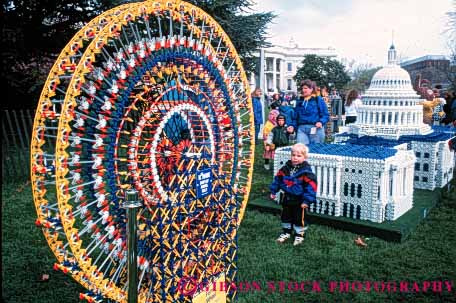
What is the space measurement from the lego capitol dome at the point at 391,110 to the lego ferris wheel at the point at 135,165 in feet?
20.8

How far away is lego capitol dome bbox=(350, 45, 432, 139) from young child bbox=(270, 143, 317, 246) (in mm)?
4627

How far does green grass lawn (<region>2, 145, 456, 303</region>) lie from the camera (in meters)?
4.01

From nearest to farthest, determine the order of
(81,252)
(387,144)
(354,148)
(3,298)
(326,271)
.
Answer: (81,252)
(3,298)
(326,271)
(354,148)
(387,144)

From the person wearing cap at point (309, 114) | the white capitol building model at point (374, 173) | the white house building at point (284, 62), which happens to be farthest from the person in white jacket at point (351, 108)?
the white house building at point (284, 62)

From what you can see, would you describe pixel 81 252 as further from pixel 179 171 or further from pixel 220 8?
pixel 220 8

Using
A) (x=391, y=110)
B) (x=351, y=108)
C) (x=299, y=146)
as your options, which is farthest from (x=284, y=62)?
(x=299, y=146)

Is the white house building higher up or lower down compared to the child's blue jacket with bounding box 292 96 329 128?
higher up

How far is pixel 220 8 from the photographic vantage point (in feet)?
47.6

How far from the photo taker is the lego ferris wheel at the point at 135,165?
3101 mm

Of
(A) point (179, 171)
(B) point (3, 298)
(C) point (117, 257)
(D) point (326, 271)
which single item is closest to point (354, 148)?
(D) point (326, 271)

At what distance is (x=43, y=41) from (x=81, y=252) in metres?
13.0

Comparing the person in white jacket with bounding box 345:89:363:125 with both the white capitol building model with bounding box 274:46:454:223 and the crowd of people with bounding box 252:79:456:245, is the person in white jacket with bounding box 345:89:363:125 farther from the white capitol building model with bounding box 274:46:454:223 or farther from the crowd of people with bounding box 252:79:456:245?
the white capitol building model with bounding box 274:46:454:223

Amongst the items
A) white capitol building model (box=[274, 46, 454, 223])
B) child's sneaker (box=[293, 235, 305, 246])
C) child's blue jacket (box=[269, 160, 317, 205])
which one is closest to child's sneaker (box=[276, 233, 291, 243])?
child's sneaker (box=[293, 235, 305, 246])

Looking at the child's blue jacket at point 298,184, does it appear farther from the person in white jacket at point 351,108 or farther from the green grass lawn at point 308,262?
the person in white jacket at point 351,108
